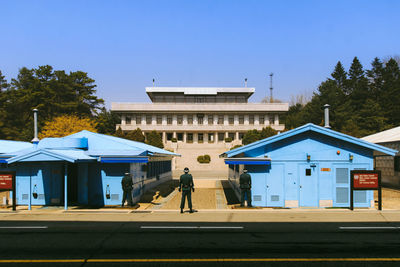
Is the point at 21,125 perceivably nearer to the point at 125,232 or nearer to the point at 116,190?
the point at 116,190

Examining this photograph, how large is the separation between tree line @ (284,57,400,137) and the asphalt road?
57.4 m

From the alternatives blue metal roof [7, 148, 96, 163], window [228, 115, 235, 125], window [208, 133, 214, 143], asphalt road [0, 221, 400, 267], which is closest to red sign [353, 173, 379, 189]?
asphalt road [0, 221, 400, 267]

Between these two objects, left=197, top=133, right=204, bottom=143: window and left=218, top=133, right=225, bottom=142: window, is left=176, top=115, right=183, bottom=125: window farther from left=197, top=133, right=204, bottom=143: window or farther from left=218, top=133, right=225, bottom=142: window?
left=218, top=133, right=225, bottom=142: window

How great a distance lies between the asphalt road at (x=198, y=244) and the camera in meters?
7.78

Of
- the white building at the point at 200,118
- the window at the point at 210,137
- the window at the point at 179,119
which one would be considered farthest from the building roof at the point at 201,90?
the window at the point at 210,137

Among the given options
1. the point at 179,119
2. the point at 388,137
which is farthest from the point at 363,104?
the point at 388,137

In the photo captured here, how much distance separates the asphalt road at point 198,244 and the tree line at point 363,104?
57351mm

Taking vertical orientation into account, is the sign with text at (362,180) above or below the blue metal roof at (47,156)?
below

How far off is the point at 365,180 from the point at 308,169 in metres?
2.80

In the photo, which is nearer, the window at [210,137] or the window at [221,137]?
the window at [210,137]

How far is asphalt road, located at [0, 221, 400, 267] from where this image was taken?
778 cm

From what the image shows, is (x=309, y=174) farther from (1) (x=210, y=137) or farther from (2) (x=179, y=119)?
(1) (x=210, y=137)

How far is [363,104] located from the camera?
76.6m

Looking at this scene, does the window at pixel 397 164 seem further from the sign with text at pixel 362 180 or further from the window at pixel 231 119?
the window at pixel 231 119
